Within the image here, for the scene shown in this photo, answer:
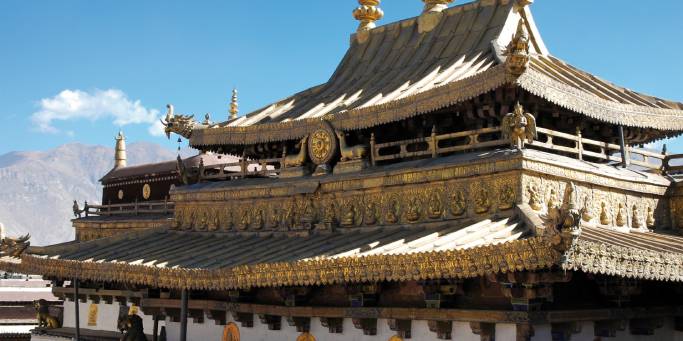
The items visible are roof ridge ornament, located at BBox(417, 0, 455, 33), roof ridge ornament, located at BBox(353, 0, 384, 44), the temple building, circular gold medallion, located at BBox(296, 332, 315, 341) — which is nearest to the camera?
the temple building

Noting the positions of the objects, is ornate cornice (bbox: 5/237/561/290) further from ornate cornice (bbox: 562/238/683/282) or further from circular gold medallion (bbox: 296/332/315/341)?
circular gold medallion (bbox: 296/332/315/341)

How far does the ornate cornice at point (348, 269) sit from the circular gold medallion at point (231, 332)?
1.57m

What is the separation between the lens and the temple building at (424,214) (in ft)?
28.9

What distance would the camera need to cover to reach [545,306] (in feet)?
29.1

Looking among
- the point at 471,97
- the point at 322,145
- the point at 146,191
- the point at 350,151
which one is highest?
the point at 146,191

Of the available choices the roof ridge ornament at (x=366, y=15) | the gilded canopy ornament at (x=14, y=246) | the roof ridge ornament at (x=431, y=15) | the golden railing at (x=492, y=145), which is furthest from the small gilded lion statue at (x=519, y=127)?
the gilded canopy ornament at (x=14, y=246)

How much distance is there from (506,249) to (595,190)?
322cm

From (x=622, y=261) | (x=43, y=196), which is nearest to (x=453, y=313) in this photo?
(x=622, y=261)

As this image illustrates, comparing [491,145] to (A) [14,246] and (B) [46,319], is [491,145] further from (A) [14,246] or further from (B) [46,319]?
(B) [46,319]

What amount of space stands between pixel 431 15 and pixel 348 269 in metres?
6.50

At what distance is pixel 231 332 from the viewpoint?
1245cm

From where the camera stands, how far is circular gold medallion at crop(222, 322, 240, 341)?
12.3 metres

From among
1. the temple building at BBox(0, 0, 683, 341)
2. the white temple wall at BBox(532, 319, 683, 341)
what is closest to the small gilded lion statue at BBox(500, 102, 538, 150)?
the temple building at BBox(0, 0, 683, 341)

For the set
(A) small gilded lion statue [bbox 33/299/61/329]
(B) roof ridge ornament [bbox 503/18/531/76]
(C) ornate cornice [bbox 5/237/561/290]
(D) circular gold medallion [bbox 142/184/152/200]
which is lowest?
(A) small gilded lion statue [bbox 33/299/61/329]
